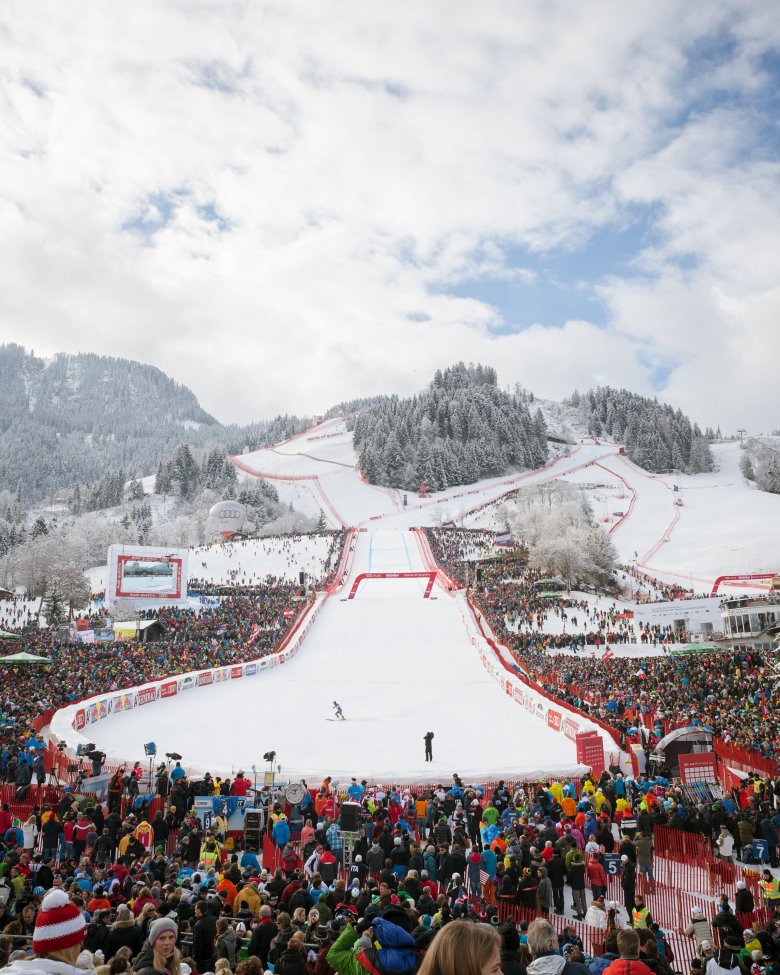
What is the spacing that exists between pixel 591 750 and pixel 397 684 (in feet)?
42.8

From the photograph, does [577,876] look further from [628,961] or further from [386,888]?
[628,961]

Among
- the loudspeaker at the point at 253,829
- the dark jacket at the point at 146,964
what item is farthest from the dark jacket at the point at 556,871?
the dark jacket at the point at 146,964

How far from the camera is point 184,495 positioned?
376 feet

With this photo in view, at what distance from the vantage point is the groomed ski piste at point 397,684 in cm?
1719

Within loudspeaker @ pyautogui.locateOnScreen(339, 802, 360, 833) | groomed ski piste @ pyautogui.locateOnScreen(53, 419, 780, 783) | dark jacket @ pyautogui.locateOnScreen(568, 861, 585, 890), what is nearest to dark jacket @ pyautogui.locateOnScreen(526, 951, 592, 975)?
dark jacket @ pyautogui.locateOnScreen(568, 861, 585, 890)

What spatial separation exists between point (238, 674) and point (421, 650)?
9478 mm

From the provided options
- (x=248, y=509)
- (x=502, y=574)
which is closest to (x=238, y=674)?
(x=502, y=574)

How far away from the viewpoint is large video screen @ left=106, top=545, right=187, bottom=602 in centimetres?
4178

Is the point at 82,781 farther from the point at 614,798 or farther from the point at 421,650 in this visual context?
the point at 421,650

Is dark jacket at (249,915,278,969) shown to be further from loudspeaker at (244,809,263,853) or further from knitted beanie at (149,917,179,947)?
loudspeaker at (244,809,263,853)

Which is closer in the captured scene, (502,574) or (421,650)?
(421,650)

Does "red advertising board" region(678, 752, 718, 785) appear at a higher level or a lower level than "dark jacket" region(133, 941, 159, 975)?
lower

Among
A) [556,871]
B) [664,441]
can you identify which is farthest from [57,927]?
[664,441]

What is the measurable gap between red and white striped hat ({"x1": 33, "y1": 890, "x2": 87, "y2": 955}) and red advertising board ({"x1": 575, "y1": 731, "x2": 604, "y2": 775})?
45.1 ft
